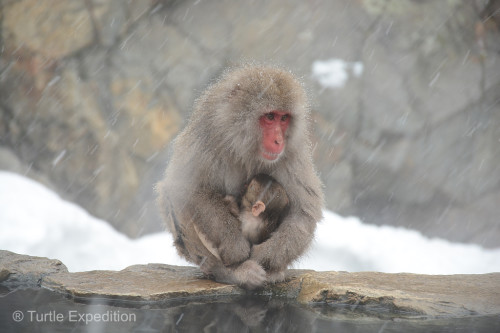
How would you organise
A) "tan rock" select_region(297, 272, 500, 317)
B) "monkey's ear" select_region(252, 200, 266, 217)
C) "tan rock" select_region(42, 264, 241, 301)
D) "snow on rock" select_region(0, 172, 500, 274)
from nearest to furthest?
1. "tan rock" select_region(297, 272, 500, 317)
2. "tan rock" select_region(42, 264, 241, 301)
3. "monkey's ear" select_region(252, 200, 266, 217)
4. "snow on rock" select_region(0, 172, 500, 274)

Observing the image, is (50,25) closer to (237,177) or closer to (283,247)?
(237,177)

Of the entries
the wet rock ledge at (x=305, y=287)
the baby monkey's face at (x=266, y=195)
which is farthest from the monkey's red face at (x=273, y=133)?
the wet rock ledge at (x=305, y=287)

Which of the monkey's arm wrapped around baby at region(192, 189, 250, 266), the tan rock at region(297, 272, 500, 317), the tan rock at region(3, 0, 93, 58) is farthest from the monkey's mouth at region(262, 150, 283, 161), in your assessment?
the tan rock at region(3, 0, 93, 58)

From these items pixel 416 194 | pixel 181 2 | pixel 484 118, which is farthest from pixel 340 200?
pixel 181 2

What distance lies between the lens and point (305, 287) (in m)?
3.54

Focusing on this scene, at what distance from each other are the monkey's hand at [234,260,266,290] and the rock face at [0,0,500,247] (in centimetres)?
377

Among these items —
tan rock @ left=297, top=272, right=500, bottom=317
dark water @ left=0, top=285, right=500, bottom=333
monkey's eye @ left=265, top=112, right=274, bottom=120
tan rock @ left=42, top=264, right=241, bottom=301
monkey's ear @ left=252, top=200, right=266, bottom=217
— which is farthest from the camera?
monkey's eye @ left=265, top=112, right=274, bottom=120

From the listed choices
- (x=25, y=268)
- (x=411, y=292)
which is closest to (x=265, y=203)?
(x=411, y=292)

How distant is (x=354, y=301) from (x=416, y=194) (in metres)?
4.31

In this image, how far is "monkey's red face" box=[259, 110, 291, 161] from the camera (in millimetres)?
3434

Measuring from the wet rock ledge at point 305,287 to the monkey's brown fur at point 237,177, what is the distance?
0.21 meters

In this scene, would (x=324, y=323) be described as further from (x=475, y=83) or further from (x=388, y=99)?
(x=475, y=83)

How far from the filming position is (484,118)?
7285mm

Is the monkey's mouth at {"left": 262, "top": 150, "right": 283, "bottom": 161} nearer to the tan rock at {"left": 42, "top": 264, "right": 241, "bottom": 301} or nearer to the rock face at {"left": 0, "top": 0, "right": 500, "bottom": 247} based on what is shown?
the tan rock at {"left": 42, "top": 264, "right": 241, "bottom": 301}
